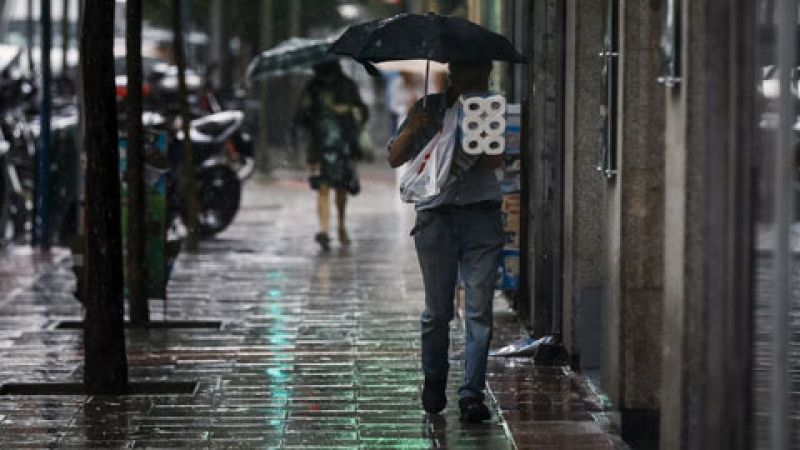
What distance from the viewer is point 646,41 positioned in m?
8.78

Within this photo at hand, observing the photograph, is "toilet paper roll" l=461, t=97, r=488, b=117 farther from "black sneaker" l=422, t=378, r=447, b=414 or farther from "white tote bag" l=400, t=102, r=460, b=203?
"black sneaker" l=422, t=378, r=447, b=414

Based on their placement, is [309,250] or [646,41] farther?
[309,250]

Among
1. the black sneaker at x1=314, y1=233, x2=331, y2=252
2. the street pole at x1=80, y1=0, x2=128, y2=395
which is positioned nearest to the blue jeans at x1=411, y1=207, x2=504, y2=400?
the street pole at x1=80, y1=0, x2=128, y2=395

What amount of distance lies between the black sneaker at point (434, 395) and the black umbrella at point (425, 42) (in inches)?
59.2

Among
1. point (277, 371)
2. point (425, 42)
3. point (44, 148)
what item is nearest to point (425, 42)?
point (425, 42)

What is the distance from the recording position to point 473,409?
924 centimetres

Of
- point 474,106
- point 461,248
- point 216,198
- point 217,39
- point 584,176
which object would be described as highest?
point 217,39

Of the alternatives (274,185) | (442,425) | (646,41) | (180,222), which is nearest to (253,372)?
(442,425)

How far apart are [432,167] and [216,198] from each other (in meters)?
11.0

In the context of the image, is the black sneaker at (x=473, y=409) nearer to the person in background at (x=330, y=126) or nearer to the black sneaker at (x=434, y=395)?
the black sneaker at (x=434, y=395)

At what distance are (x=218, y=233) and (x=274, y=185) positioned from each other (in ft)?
33.8

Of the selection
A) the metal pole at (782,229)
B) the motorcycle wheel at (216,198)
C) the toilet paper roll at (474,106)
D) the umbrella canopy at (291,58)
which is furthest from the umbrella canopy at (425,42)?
the motorcycle wheel at (216,198)

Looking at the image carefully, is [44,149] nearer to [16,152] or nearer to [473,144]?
[16,152]

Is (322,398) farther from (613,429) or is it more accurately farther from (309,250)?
(309,250)
